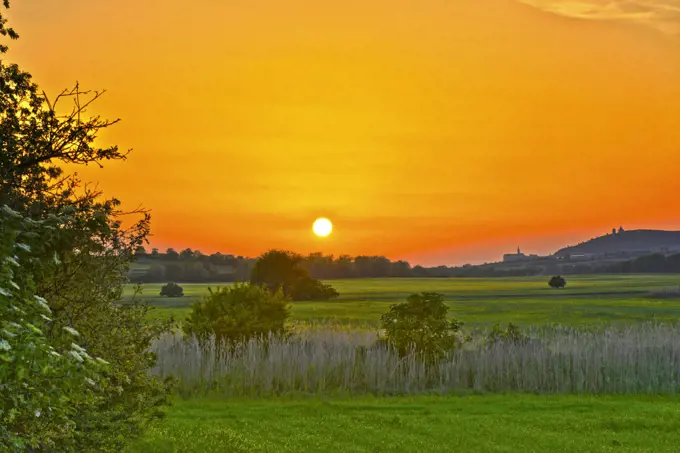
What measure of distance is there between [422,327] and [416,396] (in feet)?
10.0

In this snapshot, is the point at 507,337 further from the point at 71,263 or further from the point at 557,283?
the point at 557,283

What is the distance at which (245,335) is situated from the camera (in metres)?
25.4

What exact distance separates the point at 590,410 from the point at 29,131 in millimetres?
15040

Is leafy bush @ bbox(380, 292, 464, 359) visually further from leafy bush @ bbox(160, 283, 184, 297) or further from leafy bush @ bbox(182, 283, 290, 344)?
leafy bush @ bbox(160, 283, 184, 297)

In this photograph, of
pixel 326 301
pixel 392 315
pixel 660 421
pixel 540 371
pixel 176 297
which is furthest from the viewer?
pixel 176 297

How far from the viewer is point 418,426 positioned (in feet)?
54.9

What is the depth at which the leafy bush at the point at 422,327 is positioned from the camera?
79.0 ft

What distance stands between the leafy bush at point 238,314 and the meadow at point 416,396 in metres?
0.78

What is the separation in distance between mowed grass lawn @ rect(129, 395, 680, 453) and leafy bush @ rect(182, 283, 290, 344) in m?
4.49

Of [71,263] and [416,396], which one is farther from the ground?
[71,263]

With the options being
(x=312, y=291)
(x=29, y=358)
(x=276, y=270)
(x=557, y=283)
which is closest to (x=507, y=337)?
(x=276, y=270)

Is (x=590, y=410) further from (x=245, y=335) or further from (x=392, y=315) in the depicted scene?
(x=245, y=335)

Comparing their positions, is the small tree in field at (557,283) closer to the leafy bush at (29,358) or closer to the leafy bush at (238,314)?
the leafy bush at (238,314)

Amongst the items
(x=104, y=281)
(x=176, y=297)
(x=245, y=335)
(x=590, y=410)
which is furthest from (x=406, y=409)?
(x=176, y=297)
